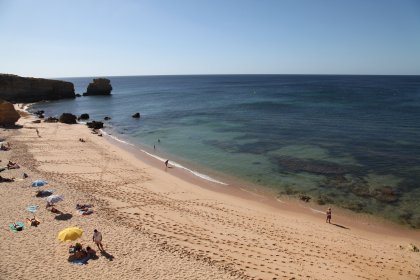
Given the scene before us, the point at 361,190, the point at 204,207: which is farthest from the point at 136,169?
the point at 361,190

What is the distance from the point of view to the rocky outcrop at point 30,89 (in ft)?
263

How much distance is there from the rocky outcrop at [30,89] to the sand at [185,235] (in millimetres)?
66098

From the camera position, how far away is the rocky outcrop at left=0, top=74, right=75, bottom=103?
80.2 meters

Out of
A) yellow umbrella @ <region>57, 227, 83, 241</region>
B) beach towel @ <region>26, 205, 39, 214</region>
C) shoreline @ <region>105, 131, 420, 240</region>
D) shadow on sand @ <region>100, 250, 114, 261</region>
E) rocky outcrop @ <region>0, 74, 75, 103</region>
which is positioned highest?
rocky outcrop @ <region>0, 74, 75, 103</region>

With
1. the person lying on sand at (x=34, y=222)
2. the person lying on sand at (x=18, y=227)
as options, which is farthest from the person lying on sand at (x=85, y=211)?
the person lying on sand at (x=18, y=227)

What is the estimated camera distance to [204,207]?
20703 millimetres

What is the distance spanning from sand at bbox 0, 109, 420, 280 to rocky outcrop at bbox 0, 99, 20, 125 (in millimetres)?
23747

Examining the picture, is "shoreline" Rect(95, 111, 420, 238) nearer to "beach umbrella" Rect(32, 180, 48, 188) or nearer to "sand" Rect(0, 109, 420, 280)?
"sand" Rect(0, 109, 420, 280)

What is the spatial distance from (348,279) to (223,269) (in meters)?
5.48

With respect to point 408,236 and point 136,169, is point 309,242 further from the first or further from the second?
point 136,169

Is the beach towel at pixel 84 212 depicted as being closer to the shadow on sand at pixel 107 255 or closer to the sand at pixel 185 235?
the sand at pixel 185 235

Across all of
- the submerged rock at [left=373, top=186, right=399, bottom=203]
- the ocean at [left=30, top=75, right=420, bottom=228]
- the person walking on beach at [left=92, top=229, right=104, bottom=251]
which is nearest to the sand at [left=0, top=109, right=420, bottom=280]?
the person walking on beach at [left=92, top=229, right=104, bottom=251]

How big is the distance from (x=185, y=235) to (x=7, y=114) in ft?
139

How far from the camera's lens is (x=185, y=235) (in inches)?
646
